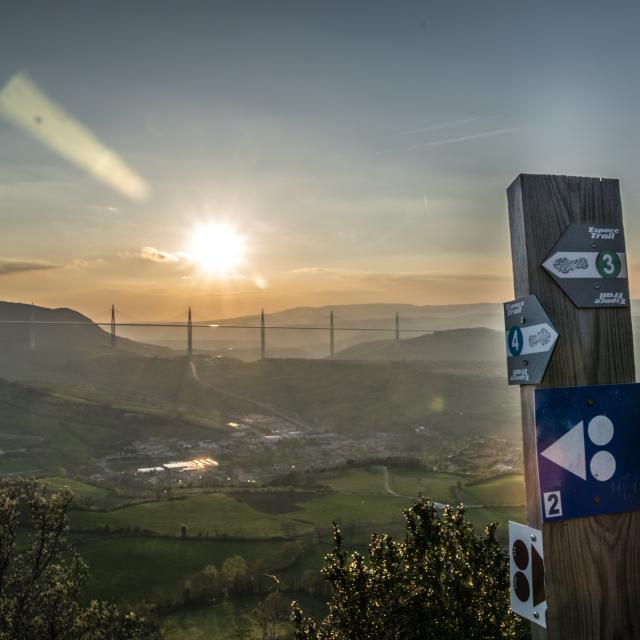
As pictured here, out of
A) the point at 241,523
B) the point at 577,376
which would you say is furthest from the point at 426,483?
the point at 577,376

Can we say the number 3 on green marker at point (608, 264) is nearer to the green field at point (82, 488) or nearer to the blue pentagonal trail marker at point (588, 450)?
the blue pentagonal trail marker at point (588, 450)

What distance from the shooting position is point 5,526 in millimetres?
14219

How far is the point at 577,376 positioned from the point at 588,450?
32 cm

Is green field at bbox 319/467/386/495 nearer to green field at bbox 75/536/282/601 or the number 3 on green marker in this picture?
green field at bbox 75/536/282/601

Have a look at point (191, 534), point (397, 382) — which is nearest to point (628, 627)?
point (191, 534)

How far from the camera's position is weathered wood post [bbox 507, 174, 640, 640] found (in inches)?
92.4

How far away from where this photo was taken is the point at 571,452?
2395 mm

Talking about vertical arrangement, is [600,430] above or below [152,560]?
above

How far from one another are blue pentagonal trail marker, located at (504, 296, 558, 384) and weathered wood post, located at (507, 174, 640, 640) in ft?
0.13

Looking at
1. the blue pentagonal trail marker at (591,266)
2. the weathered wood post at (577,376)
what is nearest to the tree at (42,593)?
the weathered wood post at (577,376)

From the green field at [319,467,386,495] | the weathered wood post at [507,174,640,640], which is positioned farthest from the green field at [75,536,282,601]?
the weathered wood post at [507,174,640,640]

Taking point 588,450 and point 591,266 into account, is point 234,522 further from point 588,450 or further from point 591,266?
point 591,266

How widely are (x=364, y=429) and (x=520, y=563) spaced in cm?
17679

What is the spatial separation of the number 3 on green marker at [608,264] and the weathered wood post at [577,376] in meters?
0.14
